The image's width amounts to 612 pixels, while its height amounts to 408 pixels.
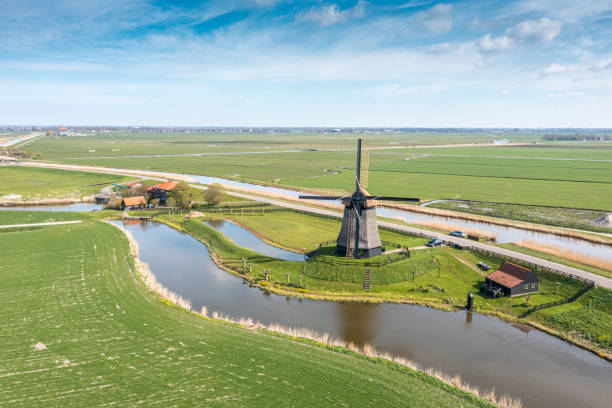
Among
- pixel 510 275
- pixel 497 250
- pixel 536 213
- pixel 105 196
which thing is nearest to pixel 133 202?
pixel 105 196

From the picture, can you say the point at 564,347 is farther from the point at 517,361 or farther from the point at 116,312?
the point at 116,312

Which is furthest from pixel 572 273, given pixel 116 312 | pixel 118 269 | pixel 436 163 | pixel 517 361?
pixel 436 163

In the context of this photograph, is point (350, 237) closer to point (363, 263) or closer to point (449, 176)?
point (363, 263)

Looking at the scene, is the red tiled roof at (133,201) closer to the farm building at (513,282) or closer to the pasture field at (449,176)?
the pasture field at (449,176)

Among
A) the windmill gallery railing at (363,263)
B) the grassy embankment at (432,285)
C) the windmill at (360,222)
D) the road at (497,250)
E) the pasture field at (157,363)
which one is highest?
the windmill at (360,222)

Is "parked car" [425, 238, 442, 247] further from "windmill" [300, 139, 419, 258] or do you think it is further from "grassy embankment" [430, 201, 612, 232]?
"grassy embankment" [430, 201, 612, 232]

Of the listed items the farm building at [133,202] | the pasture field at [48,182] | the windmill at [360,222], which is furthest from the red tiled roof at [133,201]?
the windmill at [360,222]
